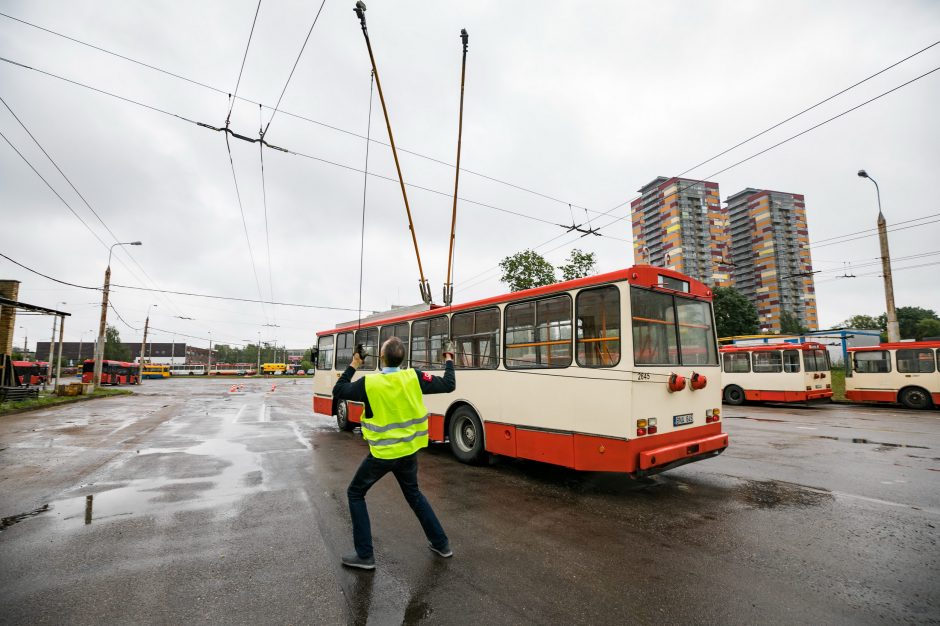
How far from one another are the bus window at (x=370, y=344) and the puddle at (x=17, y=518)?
568cm

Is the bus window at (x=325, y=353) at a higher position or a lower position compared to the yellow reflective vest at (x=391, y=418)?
higher

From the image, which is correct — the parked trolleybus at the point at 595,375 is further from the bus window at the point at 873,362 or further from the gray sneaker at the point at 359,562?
the bus window at the point at 873,362


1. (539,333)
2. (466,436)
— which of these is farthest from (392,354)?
(466,436)

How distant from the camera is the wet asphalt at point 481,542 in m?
2.90

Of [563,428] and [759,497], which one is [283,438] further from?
[759,497]

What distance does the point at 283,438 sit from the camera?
10055 millimetres

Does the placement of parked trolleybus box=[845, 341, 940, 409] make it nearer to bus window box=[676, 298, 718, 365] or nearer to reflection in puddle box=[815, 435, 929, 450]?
reflection in puddle box=[815, 435, 929, 450]

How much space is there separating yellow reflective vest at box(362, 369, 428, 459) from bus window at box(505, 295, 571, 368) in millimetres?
2910

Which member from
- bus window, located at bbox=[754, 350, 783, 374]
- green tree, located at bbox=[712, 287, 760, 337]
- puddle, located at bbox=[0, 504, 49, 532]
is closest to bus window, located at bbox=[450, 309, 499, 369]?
puddle, located at bbox=[0, 504, 49, 532]

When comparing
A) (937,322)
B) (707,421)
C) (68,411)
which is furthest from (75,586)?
(937,322)

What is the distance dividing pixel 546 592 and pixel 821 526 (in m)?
3.31

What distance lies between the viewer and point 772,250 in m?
90.6

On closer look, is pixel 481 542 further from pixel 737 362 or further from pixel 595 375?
pixel 737 362

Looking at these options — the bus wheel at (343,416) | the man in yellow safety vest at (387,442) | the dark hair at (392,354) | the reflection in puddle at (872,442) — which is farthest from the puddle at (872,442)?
the bus wheel at (343,416)
